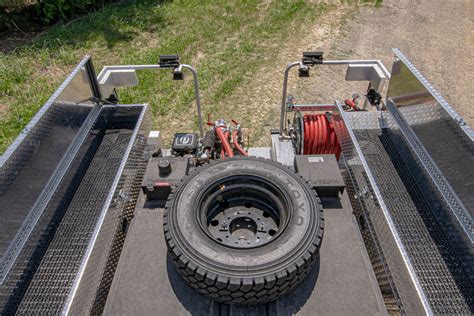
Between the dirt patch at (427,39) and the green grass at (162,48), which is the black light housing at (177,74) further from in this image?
the dirt patch at (427,39)

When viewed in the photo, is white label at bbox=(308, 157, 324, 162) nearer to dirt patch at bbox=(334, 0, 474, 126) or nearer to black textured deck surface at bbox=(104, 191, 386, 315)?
black textured deck surface at bbox=(104, 191, 386, 315)

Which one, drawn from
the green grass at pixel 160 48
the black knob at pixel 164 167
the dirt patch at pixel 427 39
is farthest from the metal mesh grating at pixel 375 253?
the dirt patch at pixel 427 39

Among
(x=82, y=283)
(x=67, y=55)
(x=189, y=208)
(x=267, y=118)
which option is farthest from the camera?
(x=67, y=55)

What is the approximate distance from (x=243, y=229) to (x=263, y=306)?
0.65 meters

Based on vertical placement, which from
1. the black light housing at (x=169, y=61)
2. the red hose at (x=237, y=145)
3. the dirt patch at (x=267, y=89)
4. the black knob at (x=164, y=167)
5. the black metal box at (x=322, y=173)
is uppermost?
the black light housing at (x=169, y=61)

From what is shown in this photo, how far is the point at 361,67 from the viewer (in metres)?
4.22

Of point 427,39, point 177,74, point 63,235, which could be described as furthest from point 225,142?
point 427,39

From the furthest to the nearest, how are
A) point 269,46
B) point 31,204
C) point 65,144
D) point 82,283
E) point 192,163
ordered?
point 269,46
point 192,163
point 65,144
point 31,204
point 82,283

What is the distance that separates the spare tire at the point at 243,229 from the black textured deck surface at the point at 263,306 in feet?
0.40

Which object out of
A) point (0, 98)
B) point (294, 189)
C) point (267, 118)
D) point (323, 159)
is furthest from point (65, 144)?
point (0, 98)

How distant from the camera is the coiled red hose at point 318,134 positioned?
4418mm

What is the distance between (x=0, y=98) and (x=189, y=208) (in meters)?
7.15

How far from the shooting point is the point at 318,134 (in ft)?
14.5

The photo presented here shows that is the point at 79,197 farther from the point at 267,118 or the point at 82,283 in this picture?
the point at 267,118
